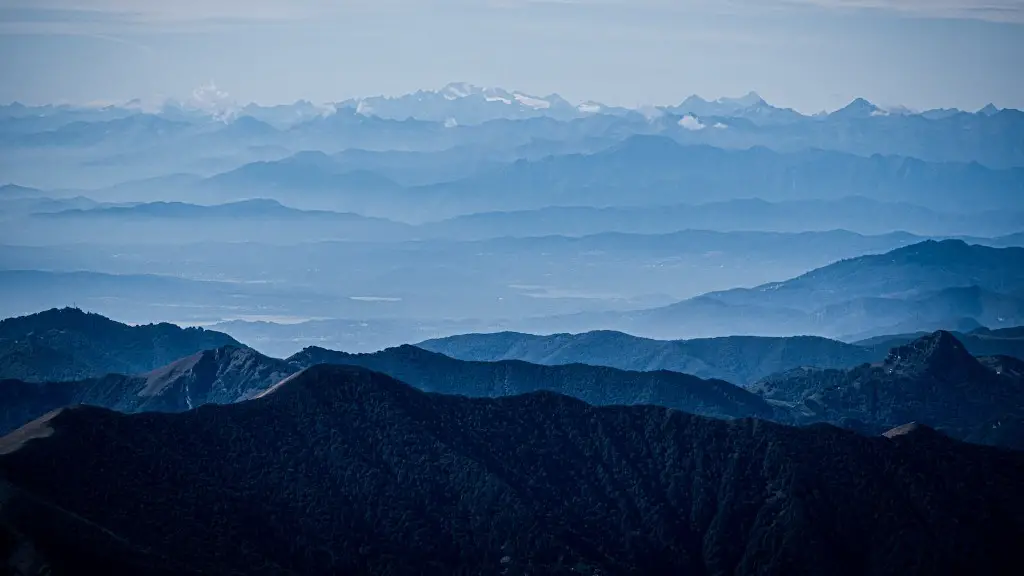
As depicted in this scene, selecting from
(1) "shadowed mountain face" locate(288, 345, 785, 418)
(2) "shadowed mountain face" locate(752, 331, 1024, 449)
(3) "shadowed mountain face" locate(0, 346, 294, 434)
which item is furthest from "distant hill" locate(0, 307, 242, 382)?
(2) "shadowed mountain face" locate(752, 331, 1024, 449)

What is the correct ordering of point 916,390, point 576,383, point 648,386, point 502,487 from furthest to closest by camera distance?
point 916,390, point 648,386, point 576,383, point 502,487

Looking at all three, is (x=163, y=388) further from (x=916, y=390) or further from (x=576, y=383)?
(x=916, y=390)

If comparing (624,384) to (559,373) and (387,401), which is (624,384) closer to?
(559,373)

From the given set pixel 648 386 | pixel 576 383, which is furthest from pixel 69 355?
pixel 648 386

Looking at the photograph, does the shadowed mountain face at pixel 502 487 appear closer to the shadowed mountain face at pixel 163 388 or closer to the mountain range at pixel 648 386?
the mountain range at pixel 648 386

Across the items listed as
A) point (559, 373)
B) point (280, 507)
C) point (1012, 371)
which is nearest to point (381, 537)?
point (280, 507)

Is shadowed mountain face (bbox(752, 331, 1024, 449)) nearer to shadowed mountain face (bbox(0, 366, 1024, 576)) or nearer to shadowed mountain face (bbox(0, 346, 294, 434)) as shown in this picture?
shadowed mountain face (bbox(0, 366, 1024, 576))
